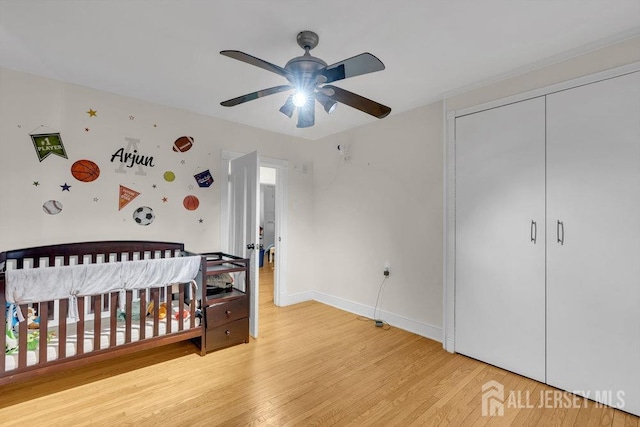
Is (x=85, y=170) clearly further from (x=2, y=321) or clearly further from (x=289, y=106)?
(x=289, y=106)

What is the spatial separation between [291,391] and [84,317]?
5.14 ft

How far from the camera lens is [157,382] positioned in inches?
84.9

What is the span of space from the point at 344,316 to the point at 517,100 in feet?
9.04

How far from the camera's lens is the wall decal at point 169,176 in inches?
122

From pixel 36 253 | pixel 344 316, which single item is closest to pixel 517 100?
pixel 344 316

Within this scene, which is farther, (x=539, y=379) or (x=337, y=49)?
(x=539, y=379)

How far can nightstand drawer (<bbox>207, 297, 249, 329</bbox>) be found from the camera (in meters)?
2.64

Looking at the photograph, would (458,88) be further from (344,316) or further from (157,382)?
(157,382)

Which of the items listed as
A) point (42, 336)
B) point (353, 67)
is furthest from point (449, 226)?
point (42, 336)

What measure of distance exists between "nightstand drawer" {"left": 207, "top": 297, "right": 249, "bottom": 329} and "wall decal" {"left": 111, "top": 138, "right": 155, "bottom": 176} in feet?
5.00

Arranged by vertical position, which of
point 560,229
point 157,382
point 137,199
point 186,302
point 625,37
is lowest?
point 157,382

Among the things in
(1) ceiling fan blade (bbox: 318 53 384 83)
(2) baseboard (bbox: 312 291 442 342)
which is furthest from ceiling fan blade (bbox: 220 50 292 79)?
(2) baseboard (bbox: 312 291 442 342)

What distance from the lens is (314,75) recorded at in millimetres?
1763

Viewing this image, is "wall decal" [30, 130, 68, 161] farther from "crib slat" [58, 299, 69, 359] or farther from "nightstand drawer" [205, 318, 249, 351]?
"nightstand drawer" [205, 318, 249, 351]
